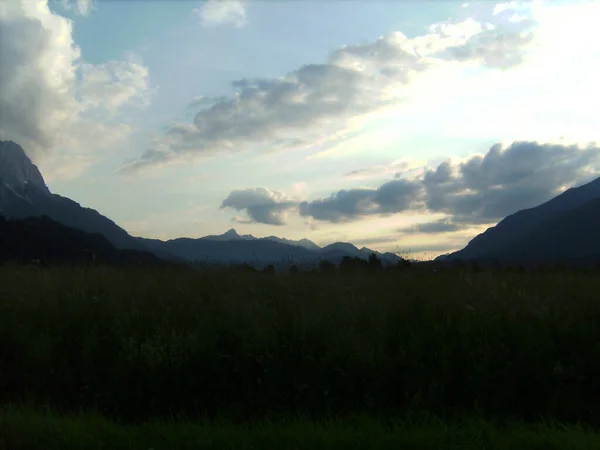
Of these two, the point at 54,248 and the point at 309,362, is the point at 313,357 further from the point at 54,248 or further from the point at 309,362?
the point at 54,248

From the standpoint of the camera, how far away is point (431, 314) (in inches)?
309

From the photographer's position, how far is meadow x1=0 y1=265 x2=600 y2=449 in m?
6.51

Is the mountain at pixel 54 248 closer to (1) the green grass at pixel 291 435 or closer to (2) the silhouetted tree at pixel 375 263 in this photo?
(2) the silhouetted tree at pixel 375 263

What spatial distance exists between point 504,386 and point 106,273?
860 cm

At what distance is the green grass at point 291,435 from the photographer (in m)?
5.19

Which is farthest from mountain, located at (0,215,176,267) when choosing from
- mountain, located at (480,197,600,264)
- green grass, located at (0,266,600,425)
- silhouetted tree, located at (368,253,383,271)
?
mountain, located at (480,197,600,264)

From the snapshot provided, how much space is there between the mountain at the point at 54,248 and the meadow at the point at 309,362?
647cm

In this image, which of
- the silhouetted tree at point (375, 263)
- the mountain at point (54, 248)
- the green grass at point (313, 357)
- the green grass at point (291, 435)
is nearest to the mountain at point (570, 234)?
the mountain at point (54, 248)

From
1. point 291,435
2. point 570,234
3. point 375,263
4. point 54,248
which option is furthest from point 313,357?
point 570,234

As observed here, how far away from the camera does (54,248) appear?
2450 centimetres

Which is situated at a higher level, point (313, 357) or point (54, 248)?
point (54, 248)

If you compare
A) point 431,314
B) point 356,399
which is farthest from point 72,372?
point 431,314

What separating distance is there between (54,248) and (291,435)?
22.0m

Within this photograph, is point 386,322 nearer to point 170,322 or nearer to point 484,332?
point 484,332
